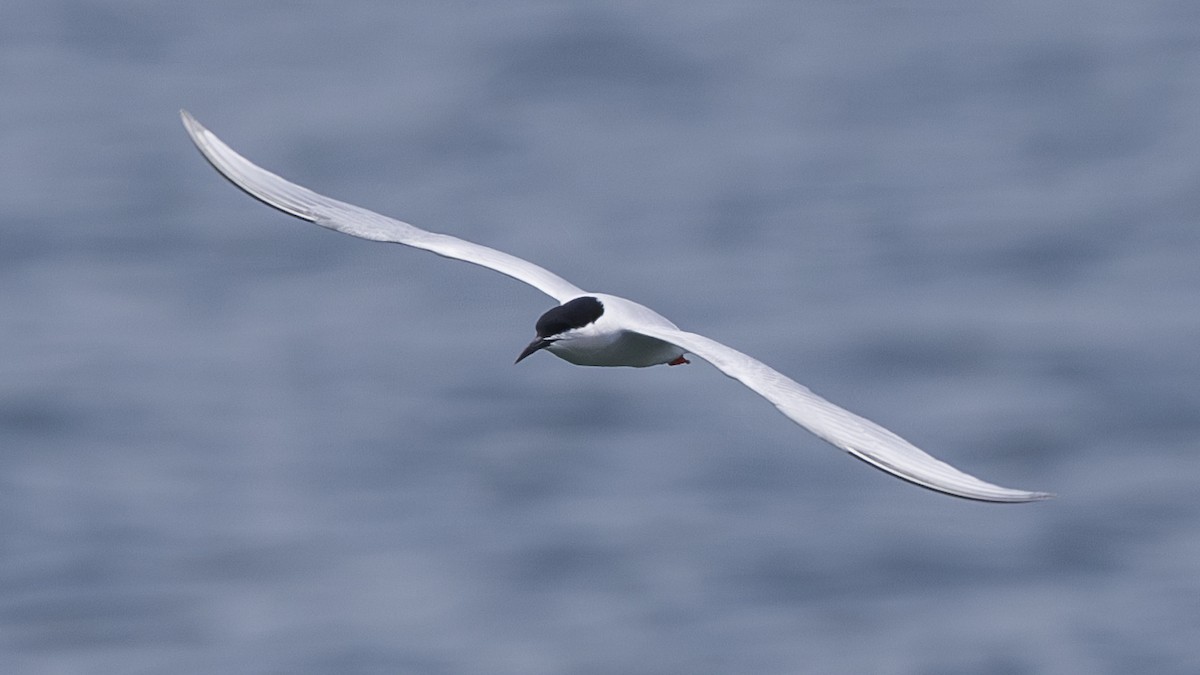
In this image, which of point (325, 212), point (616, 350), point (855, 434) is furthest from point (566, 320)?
point (855, 434)

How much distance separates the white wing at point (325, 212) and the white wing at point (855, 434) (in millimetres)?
1983

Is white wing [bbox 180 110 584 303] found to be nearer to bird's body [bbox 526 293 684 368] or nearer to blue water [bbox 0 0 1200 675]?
bird's body [bbox 526 293 684 368]

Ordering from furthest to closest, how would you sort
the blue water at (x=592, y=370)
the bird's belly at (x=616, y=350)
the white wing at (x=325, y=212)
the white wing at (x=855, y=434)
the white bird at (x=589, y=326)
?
the blue water at (x=592, y=370) < the white wing at (x=325, y=212) < the bird's belly at (x=616, y=350) < the white bird at (x=589, y=326) < the white wing at (x=855, y=434)

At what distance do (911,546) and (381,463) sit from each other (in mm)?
6122

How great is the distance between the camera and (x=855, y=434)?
9930mm

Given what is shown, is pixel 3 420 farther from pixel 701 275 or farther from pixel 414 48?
pixel 414 48

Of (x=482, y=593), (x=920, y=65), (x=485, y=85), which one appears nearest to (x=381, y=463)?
(x=482, y=593)

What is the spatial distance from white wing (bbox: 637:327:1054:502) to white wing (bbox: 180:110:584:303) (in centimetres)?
198

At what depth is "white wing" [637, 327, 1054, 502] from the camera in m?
9.11

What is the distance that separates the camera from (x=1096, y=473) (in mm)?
24891

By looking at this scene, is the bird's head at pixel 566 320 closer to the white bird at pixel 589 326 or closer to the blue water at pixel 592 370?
the white bird at pixel 589 326

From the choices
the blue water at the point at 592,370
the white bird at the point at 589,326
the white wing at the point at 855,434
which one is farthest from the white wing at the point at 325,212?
the blue water at the point at 592,370

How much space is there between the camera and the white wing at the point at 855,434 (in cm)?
911

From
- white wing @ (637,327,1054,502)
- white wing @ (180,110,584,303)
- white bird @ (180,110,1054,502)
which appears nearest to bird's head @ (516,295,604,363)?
white bird @ (180,110,1054,502)
